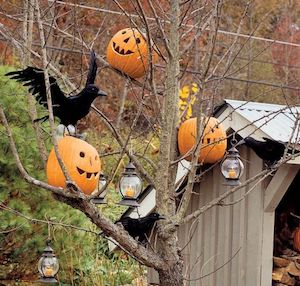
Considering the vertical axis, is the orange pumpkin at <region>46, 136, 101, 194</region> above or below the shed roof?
below

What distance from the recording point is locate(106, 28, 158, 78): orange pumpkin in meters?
5.11

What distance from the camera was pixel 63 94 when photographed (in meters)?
4.02

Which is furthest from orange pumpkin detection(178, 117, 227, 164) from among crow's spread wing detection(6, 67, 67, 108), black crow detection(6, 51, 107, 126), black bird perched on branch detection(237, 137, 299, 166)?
crow's spread wing detection(6, 67, 67, 108)

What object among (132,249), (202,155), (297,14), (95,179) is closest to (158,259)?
(132,249)

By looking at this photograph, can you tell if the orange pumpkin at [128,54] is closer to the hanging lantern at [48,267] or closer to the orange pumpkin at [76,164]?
the orange pumpkin at [76,164]

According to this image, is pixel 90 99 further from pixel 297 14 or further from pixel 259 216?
pixel 297 14

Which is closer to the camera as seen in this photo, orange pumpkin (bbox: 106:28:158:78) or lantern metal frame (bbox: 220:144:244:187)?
orange pumpkin (bbox: 106:28:158:78)

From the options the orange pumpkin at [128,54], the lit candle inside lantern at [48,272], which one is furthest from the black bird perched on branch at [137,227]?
the orange pumpkin at [128,54]

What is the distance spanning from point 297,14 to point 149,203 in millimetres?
16742

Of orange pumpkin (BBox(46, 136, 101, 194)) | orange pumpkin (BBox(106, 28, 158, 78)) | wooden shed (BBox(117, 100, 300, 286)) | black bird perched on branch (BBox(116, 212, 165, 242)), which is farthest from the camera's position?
wooden shed (BBox(117, 100, 300, 286))

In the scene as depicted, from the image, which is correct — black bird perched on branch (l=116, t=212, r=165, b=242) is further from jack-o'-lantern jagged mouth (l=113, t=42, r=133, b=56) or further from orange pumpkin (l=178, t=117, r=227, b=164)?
jack-o'-lantern jagged mouth (l=113, t=42, r=133, b=56)

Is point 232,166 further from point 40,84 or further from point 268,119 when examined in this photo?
point 40,84

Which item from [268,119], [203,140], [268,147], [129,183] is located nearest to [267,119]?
[268,119]

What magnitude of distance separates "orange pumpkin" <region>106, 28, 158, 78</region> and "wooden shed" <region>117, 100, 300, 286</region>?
1086 millimetres
